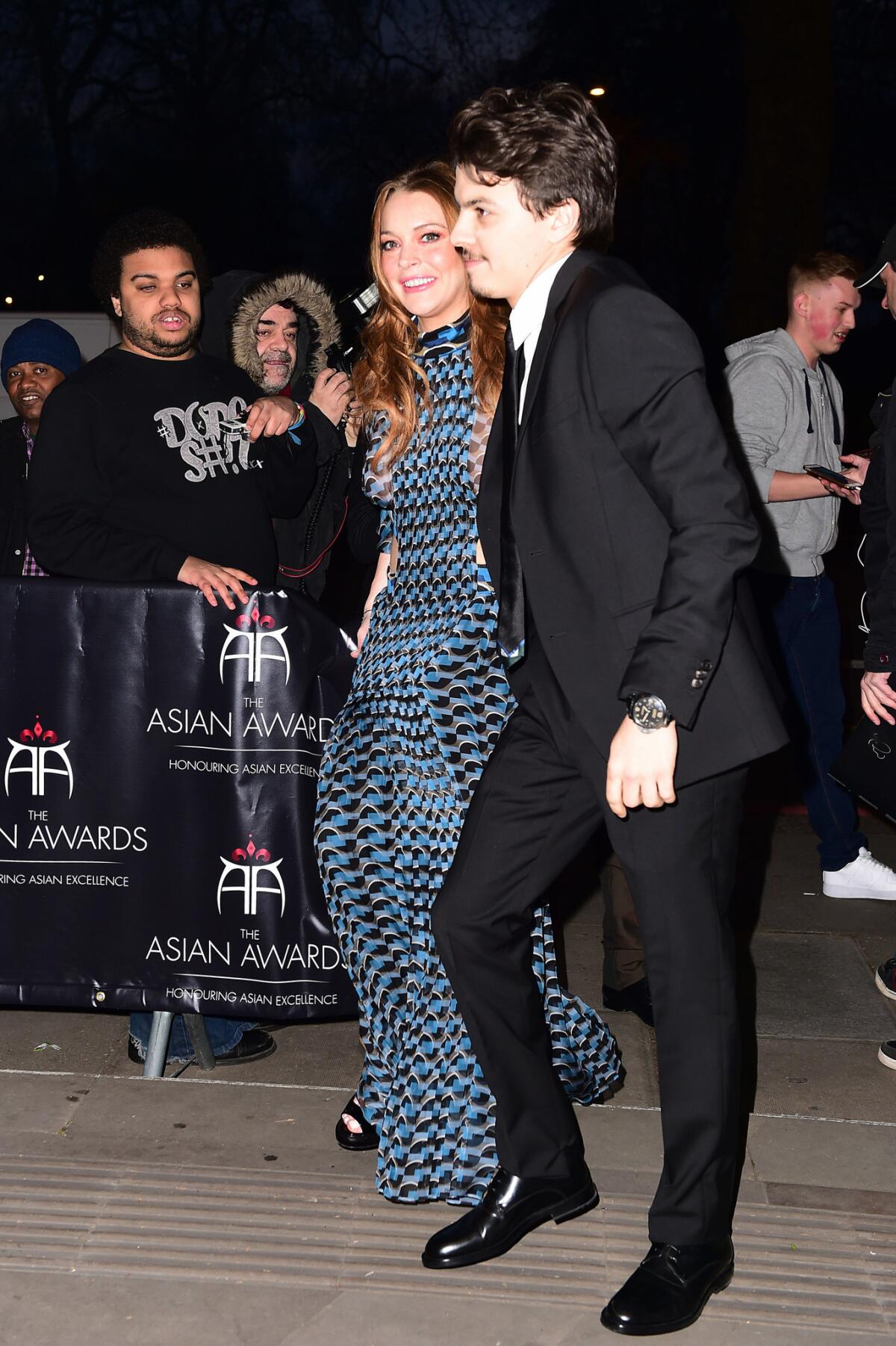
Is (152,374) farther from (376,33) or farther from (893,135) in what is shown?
(376,33)

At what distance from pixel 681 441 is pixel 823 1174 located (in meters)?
1.86

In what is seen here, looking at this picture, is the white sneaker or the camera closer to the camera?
the camera

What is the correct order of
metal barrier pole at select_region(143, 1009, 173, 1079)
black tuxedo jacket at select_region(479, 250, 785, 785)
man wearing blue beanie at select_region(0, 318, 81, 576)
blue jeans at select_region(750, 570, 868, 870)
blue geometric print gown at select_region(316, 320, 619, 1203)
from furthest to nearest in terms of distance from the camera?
blue jeans at select_region(750, 570, 868, 870), man wearing blue beanie at select_region(0, 318, 81, 576), metal barrier pole at select_region(143, 1009, 173, 1079), blue geometric print gown at select_region(316, 320, 619, 1203), black tuxedo jacket at select_region(479, 250, 785, 785)

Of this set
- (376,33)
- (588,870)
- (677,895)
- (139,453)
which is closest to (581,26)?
(376,33)

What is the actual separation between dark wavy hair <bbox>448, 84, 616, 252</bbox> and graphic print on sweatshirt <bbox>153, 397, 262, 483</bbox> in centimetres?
150

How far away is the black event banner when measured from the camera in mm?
3777

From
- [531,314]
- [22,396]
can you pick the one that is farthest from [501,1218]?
[22,396]

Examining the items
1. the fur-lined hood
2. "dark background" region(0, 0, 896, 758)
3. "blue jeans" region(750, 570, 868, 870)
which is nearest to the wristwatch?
the fur-lined hood

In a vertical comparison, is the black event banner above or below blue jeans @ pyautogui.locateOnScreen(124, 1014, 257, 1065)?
above

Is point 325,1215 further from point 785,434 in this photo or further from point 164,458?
point 785,434

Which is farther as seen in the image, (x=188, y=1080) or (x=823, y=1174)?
(x=188, y=1080)

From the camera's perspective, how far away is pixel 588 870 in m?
6.34

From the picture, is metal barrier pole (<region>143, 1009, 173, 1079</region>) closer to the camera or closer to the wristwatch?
the camera

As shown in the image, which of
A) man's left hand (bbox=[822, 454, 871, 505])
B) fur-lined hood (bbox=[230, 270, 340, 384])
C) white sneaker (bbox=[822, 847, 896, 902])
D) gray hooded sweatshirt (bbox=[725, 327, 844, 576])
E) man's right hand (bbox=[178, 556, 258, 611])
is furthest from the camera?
white sneaker (bbox=[822, 847, 896, 902])
